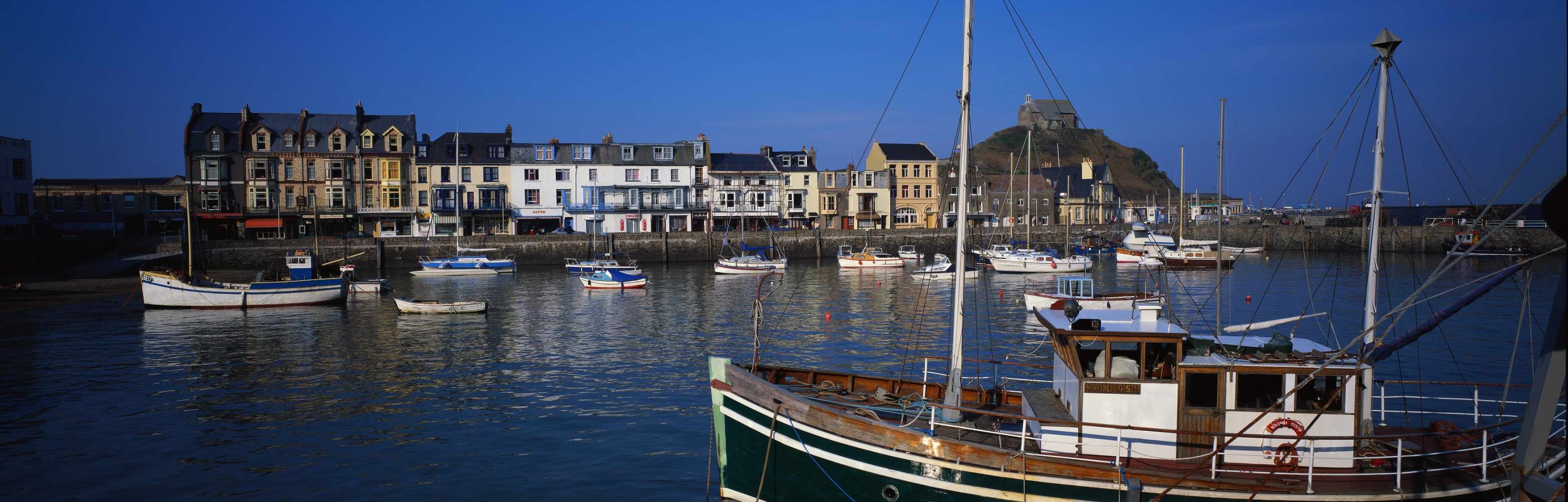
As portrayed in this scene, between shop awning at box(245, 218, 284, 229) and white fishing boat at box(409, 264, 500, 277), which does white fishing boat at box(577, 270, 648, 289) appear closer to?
white fishing boat at box(409, 264, 500, 277)

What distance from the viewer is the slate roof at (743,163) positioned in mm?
92938

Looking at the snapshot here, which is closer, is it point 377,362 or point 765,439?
point 765,439

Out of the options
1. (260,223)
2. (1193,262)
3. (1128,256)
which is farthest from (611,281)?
(1193,262)

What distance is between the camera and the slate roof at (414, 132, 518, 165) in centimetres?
8556

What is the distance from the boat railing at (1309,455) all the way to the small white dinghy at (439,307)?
3475 centimetres

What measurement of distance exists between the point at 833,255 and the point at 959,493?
7415 cm

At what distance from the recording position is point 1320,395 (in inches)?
492

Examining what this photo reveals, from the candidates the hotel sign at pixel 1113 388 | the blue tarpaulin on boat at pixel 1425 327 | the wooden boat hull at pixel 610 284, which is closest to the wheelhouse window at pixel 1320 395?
the blue tarpaulin on boat at pixel 1425 327

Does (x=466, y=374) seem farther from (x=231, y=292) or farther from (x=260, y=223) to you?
(x=260, y=223)

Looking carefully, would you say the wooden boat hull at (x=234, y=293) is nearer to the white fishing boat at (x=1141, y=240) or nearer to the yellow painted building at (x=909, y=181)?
the white fishing boat at (x=1141, y=240)

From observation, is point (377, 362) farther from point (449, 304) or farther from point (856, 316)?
point (856, 316)

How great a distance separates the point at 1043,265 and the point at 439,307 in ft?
137

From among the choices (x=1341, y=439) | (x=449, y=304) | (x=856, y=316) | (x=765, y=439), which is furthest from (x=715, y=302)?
(x=1341, y=439)

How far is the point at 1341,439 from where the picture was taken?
12.3 meters
